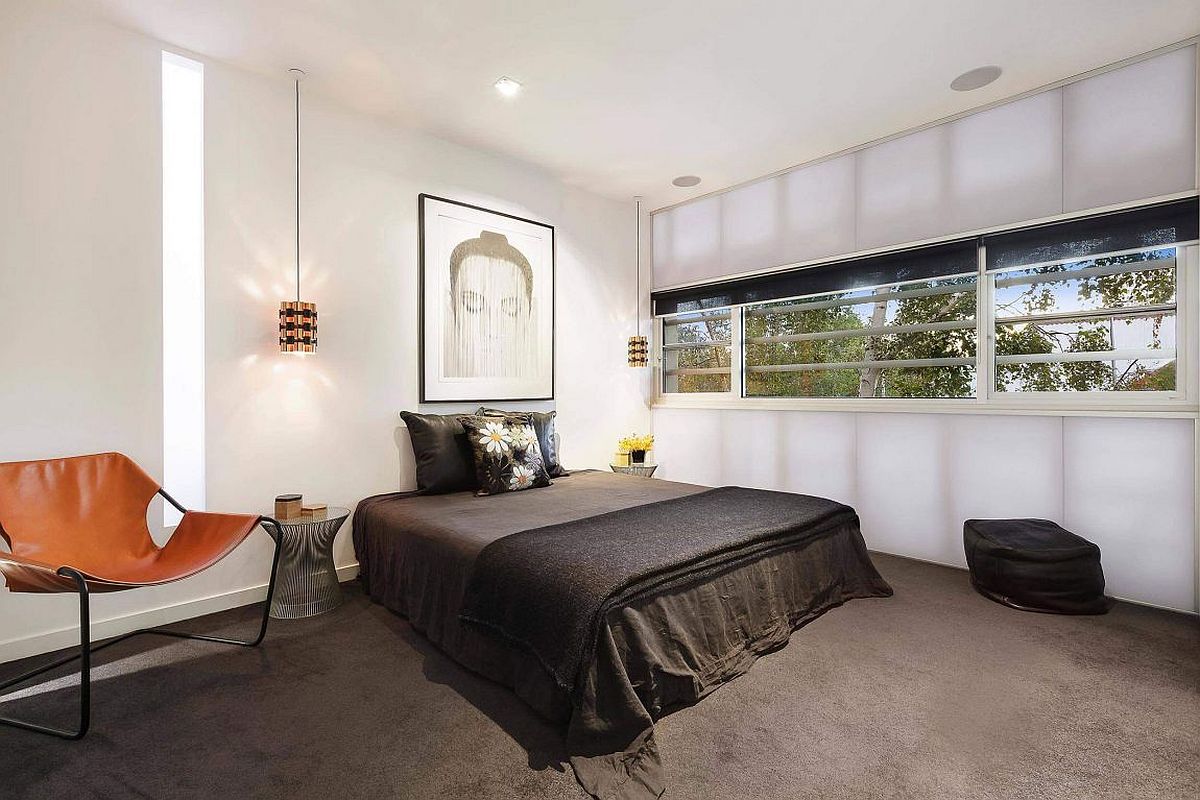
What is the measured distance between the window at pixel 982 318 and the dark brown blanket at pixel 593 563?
5.27 feet

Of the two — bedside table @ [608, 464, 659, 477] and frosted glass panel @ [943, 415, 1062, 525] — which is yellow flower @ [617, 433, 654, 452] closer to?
bedside table @ [608, 464, 659, 477]

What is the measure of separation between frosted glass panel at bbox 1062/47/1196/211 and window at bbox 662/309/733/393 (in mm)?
2437

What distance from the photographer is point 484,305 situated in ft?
13.3

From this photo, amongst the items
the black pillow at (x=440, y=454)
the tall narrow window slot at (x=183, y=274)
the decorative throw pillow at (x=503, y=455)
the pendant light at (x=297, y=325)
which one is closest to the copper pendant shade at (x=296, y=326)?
the pendant light at (x=297, y=325)

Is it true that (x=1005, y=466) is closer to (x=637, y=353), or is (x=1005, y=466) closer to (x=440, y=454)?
(x=637, y=353)

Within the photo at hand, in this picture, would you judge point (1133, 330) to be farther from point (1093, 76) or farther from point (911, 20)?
point (911, 20)

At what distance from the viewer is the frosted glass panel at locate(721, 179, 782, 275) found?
4496mm

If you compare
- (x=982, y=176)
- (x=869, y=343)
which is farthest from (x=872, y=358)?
(x=982, y=176)

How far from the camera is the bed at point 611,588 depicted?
1789 mm

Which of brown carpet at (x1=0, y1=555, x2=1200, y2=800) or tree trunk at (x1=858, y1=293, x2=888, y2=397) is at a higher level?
tree trunk at (x1=858, y1=293, x2=888, y2=397)

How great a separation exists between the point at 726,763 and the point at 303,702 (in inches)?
59.4

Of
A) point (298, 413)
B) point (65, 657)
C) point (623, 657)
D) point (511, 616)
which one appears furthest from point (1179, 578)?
point (65, 657)

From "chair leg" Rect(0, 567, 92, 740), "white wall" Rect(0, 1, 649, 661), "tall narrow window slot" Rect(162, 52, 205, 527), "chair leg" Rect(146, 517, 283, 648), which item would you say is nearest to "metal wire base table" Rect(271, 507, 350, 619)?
"chair leg" Rect(146, 517, 283, 648)

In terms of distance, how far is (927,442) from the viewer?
12.3 feet
